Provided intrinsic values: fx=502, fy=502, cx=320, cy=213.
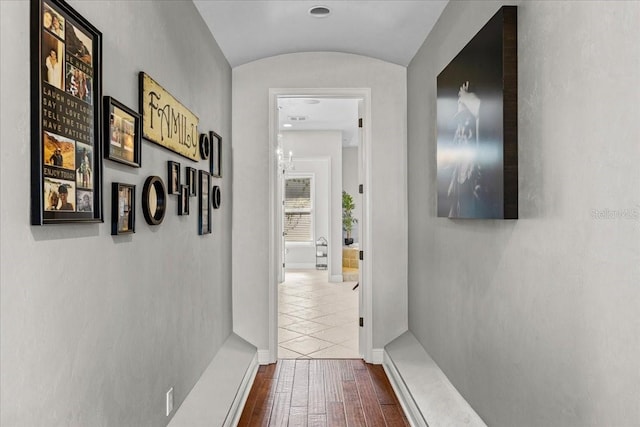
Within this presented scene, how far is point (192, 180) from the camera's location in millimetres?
2811

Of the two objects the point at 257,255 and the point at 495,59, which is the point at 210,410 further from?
the point at 495,59

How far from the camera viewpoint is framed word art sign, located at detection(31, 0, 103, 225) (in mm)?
1247

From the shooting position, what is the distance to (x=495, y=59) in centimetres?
202

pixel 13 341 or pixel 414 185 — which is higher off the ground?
pixel 414 185

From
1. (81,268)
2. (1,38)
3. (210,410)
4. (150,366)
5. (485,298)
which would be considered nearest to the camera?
(1,38)

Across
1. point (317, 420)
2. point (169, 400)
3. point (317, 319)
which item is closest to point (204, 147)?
point (169, 400)

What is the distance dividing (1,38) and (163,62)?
1224mm

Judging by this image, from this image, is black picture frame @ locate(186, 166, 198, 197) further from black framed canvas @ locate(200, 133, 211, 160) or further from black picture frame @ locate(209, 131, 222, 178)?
black picture frame @ locate(209, 131, 222, 178)

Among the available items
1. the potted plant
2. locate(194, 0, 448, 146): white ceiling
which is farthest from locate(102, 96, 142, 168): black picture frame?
the potted plant

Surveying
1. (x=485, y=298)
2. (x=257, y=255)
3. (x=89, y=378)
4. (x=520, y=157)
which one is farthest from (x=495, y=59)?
(x=257, y=255)

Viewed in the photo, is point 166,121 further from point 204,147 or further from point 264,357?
point 264,357

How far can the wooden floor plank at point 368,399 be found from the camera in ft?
10.00

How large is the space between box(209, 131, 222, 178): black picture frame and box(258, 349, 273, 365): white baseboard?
5.01 feet

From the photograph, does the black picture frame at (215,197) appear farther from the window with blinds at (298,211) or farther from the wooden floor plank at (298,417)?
the window with blinds at (298,211)
